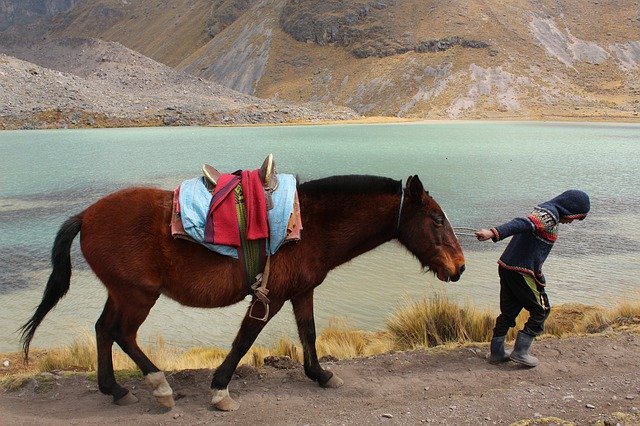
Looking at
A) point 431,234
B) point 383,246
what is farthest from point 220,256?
point 383,246

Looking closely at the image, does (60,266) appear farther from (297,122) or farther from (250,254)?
(297,122)

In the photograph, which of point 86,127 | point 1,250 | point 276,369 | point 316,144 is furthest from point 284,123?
point 276,369

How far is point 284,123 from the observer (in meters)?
62.9

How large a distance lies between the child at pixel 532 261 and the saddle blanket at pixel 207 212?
1.90 metres

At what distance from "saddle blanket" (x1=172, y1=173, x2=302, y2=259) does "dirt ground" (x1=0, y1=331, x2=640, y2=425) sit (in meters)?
1.16

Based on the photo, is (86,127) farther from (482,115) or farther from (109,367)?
(109,367)

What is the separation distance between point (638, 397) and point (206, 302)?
3107mm

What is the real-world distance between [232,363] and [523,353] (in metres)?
2.42

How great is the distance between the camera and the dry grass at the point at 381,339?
5281 millimetres

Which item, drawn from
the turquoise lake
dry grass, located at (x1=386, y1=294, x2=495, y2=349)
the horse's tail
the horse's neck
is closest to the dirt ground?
the horse's tail

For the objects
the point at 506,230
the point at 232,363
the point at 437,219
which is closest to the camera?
the point at 232,363

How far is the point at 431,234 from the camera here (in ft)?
13.5

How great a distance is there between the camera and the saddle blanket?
3740mm

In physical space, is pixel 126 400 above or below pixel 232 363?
below
